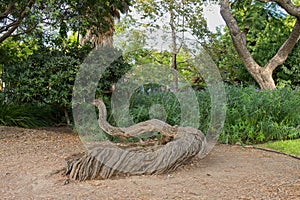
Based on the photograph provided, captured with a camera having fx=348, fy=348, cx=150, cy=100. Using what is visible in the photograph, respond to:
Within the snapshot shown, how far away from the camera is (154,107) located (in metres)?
6.60

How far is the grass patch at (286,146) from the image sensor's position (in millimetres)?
4955

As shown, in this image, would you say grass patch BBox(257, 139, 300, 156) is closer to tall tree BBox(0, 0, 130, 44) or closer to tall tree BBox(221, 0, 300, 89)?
tall tree BBox(0, 0, 130, 44)

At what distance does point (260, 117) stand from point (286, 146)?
35.8 inches

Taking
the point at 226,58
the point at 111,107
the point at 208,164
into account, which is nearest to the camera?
the point at 208,164

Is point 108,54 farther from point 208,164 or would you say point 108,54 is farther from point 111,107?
point 208,164

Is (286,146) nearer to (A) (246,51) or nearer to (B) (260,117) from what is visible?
(B) (260,117)

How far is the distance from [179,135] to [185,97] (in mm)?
2687

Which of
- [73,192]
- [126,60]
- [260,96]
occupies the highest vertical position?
[126,60]

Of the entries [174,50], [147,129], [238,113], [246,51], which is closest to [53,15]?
[147,129]

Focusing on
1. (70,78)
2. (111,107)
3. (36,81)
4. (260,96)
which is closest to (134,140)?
(111,107)

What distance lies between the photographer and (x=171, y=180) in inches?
129

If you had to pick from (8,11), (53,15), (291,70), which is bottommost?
(291,70)

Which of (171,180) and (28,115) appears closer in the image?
(171,180)

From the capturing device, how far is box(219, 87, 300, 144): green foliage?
A: 5.79 m
